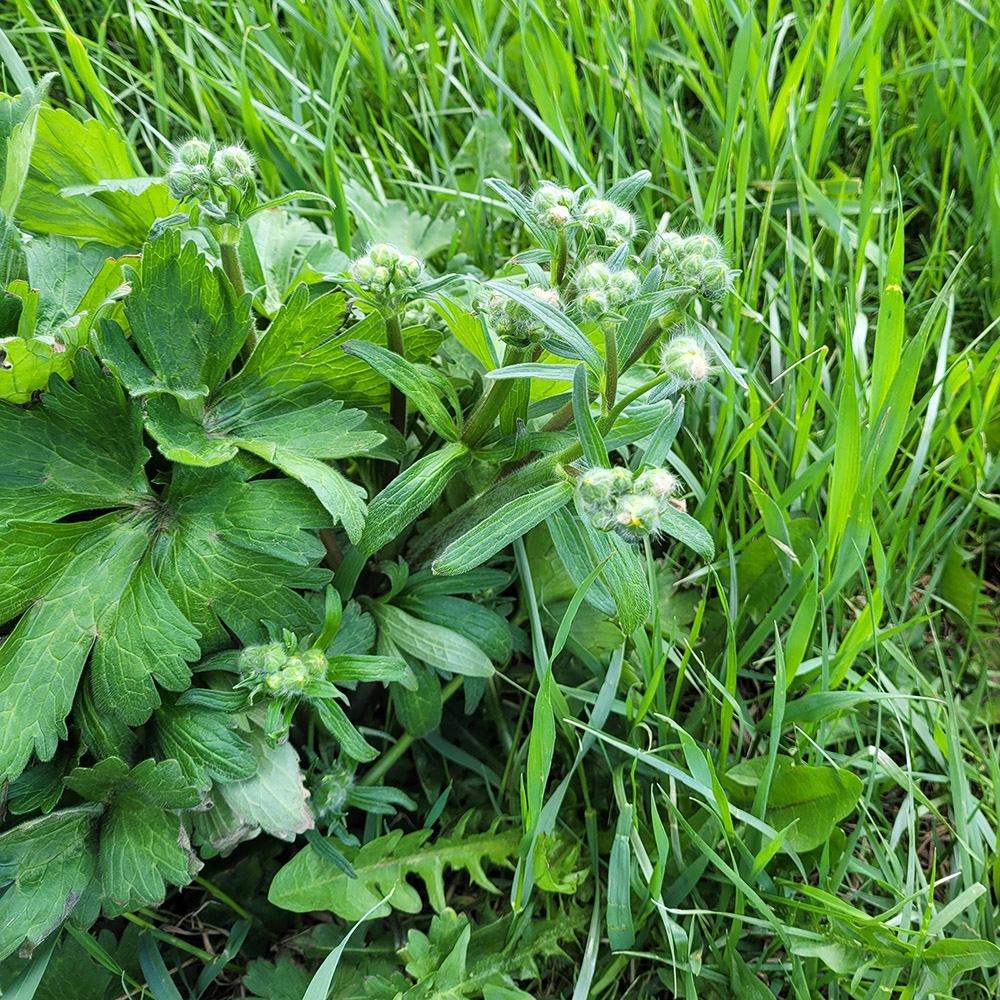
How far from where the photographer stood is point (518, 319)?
1.79 meters

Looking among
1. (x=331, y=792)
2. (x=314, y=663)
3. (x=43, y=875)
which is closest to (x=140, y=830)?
(x=43, y=875)

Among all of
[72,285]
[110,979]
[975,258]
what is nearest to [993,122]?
[975,258]

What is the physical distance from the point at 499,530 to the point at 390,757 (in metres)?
0.91

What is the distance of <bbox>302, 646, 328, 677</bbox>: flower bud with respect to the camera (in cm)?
192

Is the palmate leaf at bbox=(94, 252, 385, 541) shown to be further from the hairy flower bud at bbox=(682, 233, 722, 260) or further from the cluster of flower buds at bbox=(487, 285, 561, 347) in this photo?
the hairy flower bud at bbox=(682, 233, 722, 260)

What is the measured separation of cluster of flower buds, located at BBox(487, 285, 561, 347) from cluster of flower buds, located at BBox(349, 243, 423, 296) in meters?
0.19

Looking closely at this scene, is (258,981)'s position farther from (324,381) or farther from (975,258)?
(975,258)

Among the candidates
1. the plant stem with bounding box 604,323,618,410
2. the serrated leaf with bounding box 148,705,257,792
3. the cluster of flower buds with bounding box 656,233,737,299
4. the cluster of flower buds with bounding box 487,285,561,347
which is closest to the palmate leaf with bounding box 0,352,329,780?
the serrated leaf with bounding box 148,705,257,792

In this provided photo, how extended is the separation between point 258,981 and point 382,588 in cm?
98

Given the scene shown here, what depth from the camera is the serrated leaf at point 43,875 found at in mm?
1892

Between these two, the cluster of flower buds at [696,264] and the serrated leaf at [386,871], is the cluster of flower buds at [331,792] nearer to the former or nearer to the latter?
the serrated leaf at [386,871]

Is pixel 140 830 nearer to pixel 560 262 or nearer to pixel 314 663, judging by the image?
pixel 314 663

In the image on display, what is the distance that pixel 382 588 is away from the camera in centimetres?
235

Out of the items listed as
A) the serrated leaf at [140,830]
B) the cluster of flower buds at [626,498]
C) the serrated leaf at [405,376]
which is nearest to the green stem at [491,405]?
the serrated leaf at [405,376]
